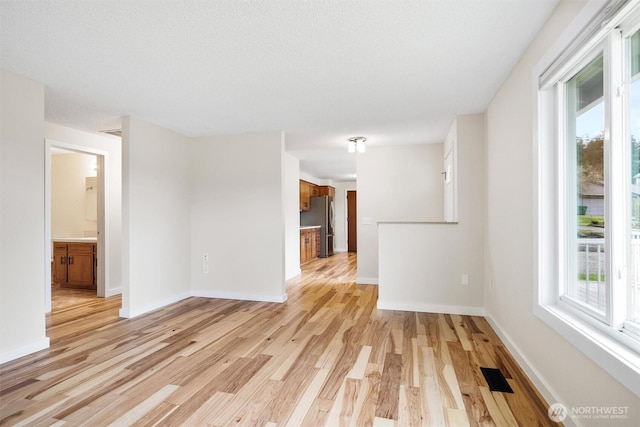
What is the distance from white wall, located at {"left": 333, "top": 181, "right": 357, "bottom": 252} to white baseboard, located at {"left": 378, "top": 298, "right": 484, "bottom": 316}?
20.9 ft

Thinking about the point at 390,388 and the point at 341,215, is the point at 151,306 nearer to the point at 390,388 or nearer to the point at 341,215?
the point at 390,388

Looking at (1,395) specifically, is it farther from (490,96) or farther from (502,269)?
(490,96)

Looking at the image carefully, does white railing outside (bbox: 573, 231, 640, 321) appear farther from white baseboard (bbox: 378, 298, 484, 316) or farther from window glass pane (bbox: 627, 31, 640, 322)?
white baseboard (bbox: 378, 298, 484, 316)

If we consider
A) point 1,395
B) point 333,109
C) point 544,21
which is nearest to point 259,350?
point 1,395

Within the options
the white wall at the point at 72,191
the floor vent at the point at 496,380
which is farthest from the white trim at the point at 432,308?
the white wall at the point at 72,191

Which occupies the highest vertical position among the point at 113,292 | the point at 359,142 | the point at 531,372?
the point at 359,142

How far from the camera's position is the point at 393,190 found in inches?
210

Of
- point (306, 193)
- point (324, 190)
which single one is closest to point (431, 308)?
point (306, 193)

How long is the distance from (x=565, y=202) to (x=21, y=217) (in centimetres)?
399

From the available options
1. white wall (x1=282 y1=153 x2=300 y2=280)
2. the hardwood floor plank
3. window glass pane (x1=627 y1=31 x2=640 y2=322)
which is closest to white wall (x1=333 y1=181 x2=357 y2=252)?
white wall (x1=282 y1=153 x2=300 y2=280)

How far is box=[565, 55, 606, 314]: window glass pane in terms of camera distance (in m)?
1.59

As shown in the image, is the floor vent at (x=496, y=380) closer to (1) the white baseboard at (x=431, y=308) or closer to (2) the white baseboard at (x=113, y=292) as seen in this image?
(1) the white baseboard at (x=431, y=308)

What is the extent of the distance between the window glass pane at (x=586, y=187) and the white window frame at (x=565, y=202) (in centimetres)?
5

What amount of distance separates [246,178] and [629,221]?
390 centimetres
